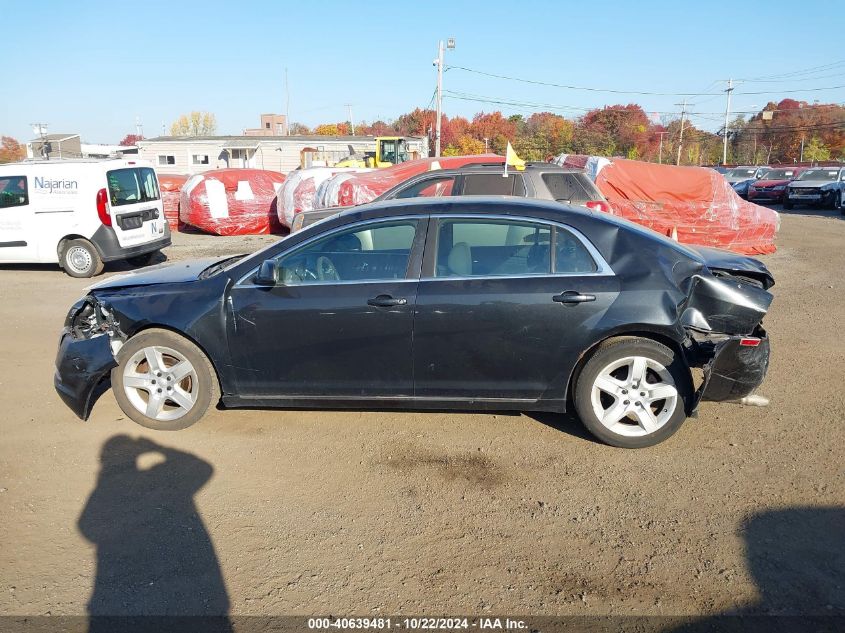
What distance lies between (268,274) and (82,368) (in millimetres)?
1539

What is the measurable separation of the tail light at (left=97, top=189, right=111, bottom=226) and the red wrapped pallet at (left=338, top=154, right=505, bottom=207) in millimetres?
4016

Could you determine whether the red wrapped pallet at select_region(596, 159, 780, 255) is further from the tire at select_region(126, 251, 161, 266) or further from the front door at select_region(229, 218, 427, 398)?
the front door at select_region(229, 218, 427, 398)

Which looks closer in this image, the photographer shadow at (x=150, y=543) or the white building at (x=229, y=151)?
the photographer shadow at (x=150, y=543)

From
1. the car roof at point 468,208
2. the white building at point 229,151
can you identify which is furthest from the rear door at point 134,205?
the white building at point 229,151

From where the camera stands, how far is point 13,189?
11039 millimetres

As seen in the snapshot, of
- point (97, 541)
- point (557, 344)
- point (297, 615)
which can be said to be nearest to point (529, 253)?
point (557, 344)

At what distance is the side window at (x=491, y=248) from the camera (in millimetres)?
4406

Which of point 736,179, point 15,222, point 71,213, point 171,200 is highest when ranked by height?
point 736,179

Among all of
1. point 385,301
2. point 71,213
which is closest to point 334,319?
point 385,301

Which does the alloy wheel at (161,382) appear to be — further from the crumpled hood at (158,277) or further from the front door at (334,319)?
the crumpled hood at (158,277)

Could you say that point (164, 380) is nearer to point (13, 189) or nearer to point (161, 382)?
point (161, 382)

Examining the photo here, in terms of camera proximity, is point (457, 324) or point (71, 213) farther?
point (71, 213)

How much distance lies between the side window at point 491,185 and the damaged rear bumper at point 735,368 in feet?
19.3

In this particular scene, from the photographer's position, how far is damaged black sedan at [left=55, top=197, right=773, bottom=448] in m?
4.27
